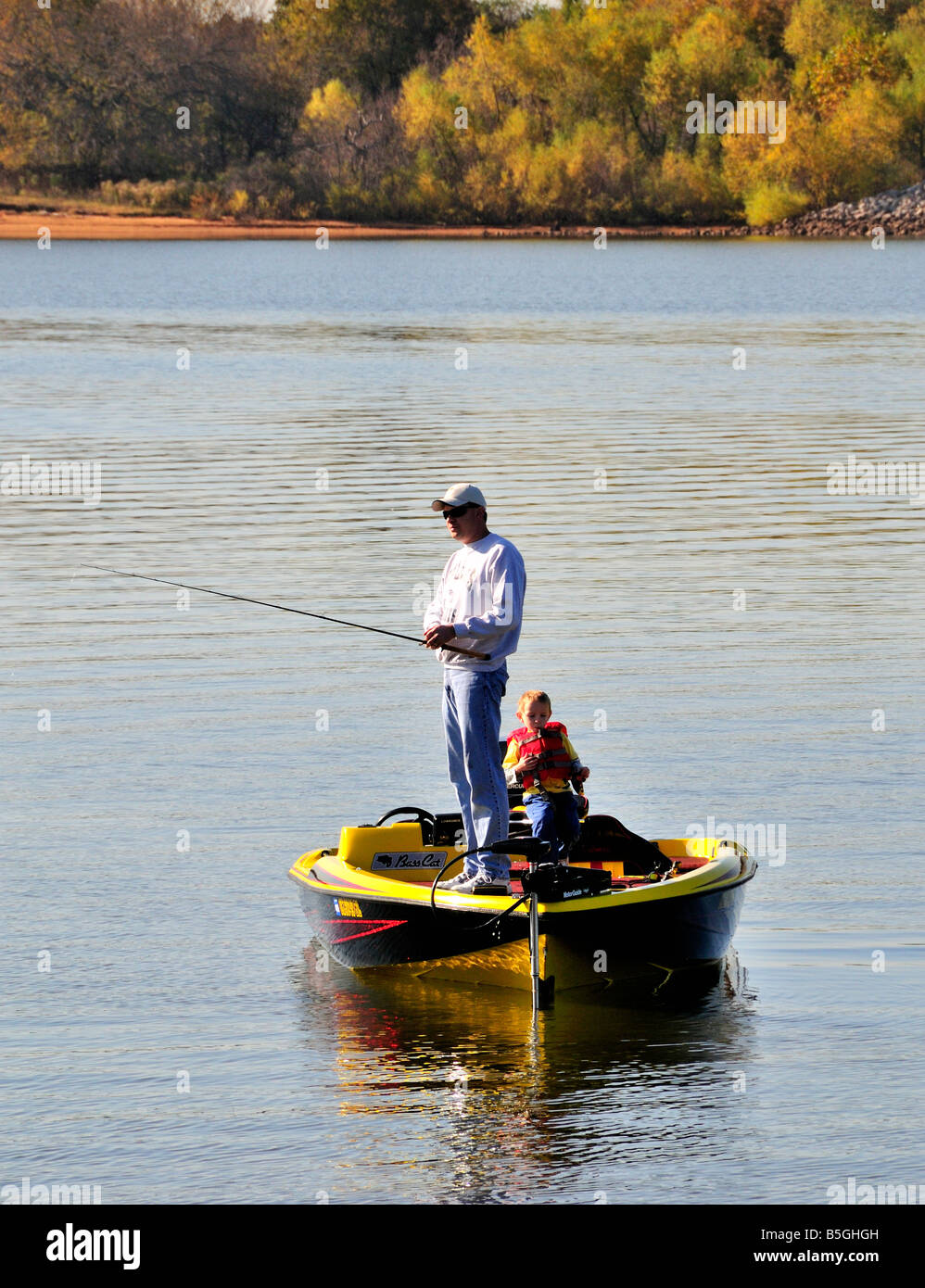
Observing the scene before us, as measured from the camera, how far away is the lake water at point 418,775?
8.37 m

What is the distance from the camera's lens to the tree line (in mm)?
105000

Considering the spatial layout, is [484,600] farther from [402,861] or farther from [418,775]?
[418,775]

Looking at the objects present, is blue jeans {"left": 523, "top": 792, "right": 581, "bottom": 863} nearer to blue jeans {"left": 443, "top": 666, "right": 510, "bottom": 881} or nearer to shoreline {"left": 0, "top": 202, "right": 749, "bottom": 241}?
blue jeans {"left": 443, "top": 666, "right": 510, "bottom": 881}

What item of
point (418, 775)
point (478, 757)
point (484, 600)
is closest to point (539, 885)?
point (478, 757)

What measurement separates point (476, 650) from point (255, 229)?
105 meters

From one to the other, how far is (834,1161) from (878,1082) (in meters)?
0.80

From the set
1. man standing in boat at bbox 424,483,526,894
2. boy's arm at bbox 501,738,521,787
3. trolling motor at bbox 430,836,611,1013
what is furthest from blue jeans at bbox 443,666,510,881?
boy's arm at bbox 501,738,521,787

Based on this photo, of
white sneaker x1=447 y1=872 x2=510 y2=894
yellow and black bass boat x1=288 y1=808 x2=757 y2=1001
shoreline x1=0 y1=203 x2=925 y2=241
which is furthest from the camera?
shoreline x1=0 y1=203 x2=925 y2=241

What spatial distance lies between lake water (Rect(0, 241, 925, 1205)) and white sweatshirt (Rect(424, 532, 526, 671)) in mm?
1694

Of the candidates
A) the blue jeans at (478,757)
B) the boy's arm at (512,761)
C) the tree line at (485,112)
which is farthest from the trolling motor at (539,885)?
the tree line at (485,112)

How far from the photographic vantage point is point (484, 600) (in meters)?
9.30

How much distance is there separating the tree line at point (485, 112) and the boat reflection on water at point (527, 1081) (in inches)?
3825

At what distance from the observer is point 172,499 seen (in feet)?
82.2

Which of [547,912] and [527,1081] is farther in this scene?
[547,912]
